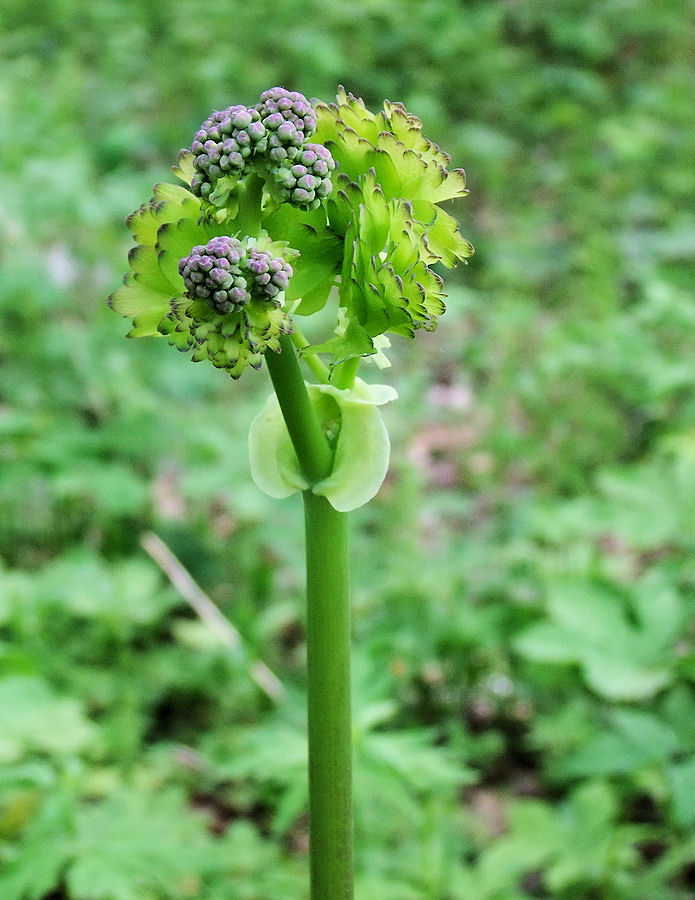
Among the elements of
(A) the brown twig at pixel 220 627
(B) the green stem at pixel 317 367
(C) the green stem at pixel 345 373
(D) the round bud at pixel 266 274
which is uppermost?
(A) the brown twig at pixel 220 627

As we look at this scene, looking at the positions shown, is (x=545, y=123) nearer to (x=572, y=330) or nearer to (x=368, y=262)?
(x=572, y=330)

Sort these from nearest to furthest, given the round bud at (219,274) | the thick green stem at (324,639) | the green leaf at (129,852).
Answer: the round bud at (219,274), the thick green stem at (324,639), the green leaf at (129,852)

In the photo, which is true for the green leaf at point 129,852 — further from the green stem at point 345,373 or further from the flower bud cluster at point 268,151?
the flower bud cluster at point 268,151

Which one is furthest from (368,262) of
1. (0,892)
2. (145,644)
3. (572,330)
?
(572,330)

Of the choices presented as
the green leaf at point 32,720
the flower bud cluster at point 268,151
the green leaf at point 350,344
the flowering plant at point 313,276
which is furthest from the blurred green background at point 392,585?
the flower bud cluster at point 268,151

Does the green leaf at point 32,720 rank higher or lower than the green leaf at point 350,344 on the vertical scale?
higher

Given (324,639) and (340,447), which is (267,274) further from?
(324,639)

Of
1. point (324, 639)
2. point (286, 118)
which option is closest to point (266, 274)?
point (286, 118)

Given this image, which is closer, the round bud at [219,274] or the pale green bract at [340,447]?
the round bud at [219,274]

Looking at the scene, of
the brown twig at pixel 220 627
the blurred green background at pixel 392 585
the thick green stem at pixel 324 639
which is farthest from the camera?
the brown twig at pixel 220 627
